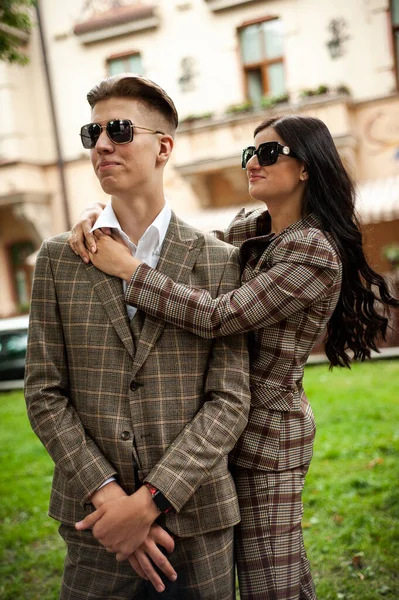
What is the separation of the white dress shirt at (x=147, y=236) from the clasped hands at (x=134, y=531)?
0.75 metres

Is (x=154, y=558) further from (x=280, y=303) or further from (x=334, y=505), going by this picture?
(x=334, y=505)

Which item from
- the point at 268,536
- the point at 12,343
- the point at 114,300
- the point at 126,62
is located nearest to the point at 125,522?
the point at 268,536

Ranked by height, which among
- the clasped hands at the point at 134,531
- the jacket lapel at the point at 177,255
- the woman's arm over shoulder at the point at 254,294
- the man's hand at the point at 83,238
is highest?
the man's hand at the point at 83,238

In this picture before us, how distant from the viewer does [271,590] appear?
195 cm

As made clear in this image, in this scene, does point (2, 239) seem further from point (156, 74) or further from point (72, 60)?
point (156, 74)

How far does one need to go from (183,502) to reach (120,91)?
129 centimetres

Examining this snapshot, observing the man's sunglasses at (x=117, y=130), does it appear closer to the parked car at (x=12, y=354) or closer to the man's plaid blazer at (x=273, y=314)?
the man's plaid blazer at (x=273, y=314)

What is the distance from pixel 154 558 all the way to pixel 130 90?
→ 4.73 ft

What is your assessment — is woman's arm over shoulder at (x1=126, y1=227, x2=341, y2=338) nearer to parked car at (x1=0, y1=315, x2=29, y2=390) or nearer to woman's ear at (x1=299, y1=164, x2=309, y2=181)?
woman's ear at (x1=299, y1=164, x2=309, y2=181)

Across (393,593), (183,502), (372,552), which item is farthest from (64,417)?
(372,552)

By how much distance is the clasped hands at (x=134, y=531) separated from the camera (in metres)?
1.70

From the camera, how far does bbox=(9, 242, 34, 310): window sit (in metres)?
15.5

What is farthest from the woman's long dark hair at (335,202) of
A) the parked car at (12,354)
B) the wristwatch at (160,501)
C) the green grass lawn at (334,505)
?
the parked car at (12,354)

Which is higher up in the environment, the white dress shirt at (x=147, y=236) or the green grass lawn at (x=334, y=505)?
the white dress shirt at (x=147, y=236)
